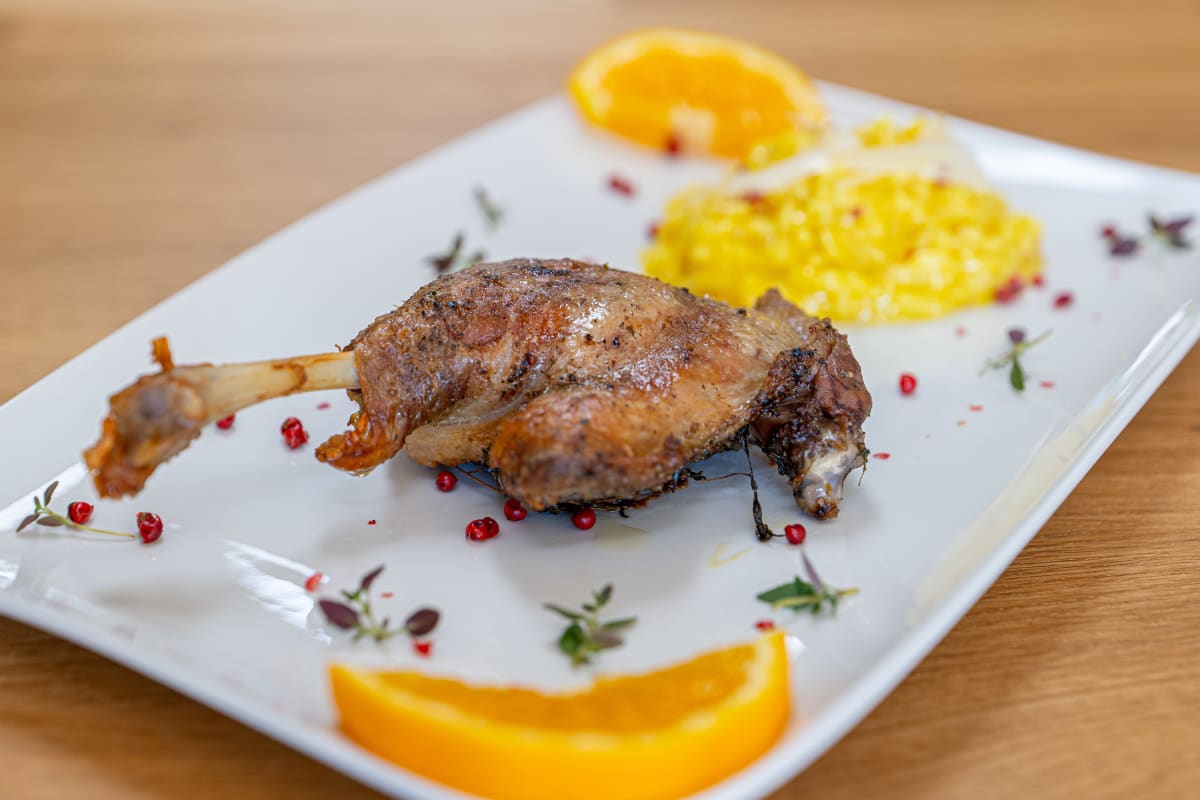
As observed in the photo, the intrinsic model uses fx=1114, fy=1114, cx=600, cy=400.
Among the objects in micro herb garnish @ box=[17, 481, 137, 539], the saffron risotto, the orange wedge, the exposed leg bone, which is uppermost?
the exposed leg bone

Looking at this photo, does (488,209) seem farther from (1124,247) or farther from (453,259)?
(1124,247)

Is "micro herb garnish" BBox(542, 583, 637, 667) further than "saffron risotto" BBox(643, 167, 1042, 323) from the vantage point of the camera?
No

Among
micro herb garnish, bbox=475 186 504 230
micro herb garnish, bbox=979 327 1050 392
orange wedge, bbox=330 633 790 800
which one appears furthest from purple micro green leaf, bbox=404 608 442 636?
micro herb garnish, bbox=475 186 504 230

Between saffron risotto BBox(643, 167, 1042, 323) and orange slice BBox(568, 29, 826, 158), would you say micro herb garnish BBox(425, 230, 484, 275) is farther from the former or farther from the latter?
orange slice BBox(568, 29, 826, 158)

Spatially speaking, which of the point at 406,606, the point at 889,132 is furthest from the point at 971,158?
the point at 406,606

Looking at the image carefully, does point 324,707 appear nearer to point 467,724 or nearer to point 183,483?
point 467,724

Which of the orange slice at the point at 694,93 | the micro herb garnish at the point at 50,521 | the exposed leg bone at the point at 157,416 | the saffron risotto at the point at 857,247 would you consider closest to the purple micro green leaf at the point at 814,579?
the exposed leg bone at the point at 157,416

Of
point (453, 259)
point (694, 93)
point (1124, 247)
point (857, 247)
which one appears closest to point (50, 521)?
point (453, 259)
